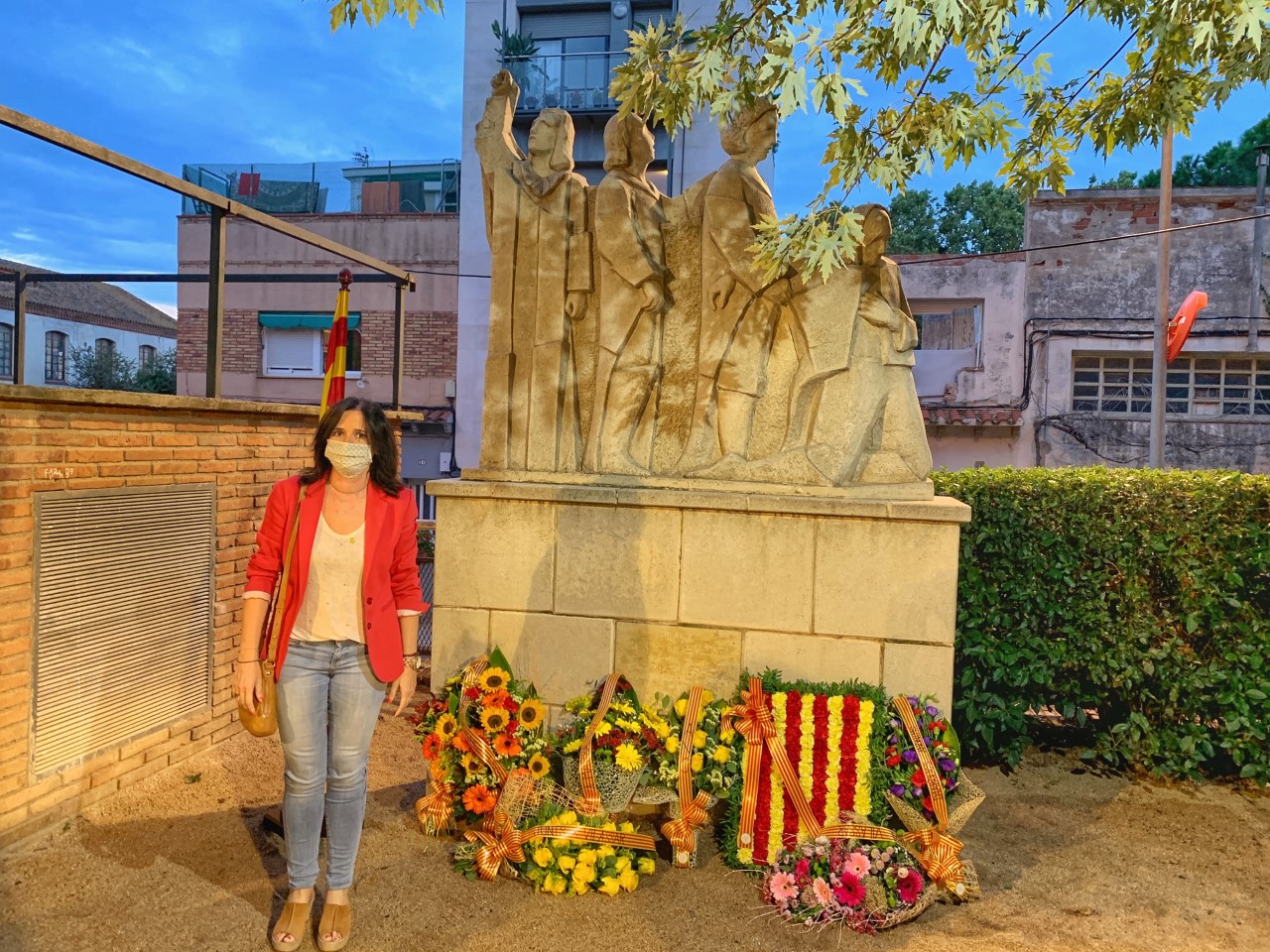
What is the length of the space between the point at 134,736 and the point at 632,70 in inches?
165

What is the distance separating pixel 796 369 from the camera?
4258 millimetres

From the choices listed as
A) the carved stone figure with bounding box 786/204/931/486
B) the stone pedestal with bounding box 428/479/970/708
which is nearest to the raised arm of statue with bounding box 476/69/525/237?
the stone pedestal with bounding box 428/479/970/708

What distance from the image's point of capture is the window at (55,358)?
19266mm

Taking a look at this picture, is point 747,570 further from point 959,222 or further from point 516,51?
point 959,222

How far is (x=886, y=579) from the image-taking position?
3.91m

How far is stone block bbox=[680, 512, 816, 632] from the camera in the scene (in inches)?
156

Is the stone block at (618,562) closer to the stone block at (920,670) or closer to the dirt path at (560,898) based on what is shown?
the stone block at (920,670)

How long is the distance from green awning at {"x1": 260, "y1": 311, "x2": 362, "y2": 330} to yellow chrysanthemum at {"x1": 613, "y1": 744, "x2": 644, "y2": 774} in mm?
15226

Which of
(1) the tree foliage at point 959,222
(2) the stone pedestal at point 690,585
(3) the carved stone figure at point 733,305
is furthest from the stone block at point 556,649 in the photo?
(1) the tree foliage at point 959,222

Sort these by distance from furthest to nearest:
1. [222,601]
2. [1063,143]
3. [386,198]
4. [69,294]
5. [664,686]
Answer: [69,294]
[386,198]
[222,601]
[1063,143]
[664,686]

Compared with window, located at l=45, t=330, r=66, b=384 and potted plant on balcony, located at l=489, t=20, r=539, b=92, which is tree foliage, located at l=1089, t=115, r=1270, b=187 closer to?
potted plant on balcony, located at l=489, t=20, r=539, b=92

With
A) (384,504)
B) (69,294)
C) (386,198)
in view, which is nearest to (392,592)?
(384,504)

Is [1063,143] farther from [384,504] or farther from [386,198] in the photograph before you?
[386,198]

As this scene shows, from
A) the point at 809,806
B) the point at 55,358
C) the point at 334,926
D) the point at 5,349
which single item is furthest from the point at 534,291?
the point at 55,358
